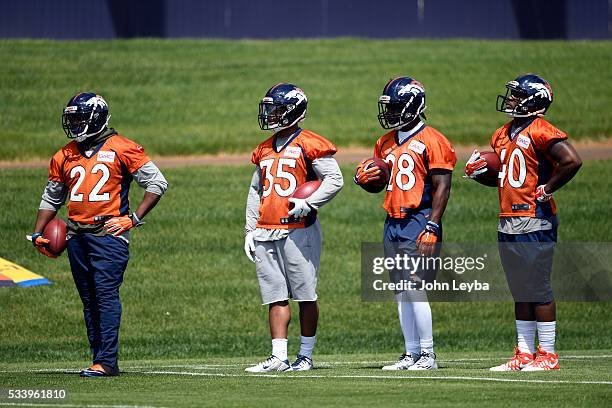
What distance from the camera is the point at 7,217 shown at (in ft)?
67.1

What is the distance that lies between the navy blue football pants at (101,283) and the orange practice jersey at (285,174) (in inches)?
45.3

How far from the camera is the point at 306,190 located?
1021cm

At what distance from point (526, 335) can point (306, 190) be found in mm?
2091

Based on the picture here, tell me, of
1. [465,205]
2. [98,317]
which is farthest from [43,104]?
[98,317]

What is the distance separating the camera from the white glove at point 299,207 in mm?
10102

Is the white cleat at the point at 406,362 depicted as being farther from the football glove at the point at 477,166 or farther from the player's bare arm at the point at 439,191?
the football glove at the point at 477,166

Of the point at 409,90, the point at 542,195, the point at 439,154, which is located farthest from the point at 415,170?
the point at 542,195

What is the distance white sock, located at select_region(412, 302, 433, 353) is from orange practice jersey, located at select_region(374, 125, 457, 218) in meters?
0.71

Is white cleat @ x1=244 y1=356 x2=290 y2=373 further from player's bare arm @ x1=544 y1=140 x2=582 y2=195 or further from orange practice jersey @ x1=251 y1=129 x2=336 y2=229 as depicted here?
player's bare arm @ x1=544 y1=140 x2=582 y2=195

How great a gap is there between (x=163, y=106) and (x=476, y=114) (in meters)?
6.95

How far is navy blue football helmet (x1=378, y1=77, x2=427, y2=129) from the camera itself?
10406 mm

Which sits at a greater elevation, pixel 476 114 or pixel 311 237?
pixel 476 114

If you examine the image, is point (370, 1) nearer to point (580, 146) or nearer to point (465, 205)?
point (580, 146)

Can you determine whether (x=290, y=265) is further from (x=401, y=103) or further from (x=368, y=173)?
(x=401, y=103)
